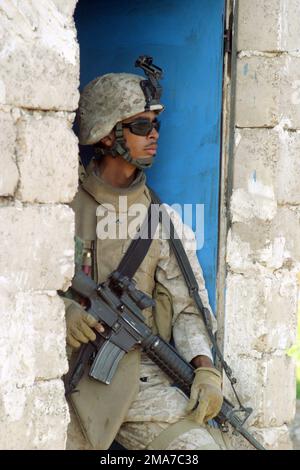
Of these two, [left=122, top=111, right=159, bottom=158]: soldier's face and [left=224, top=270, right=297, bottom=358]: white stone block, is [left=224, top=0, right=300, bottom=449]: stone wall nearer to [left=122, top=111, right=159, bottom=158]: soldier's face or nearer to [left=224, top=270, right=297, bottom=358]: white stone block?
[left=224, top=270, right=297, bottom=358]: white stone block

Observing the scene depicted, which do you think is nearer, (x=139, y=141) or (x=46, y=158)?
(x=46, y=158)

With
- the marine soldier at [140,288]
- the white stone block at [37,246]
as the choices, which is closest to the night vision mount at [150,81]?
the marine soldier at [140,288]

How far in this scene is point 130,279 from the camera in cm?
529

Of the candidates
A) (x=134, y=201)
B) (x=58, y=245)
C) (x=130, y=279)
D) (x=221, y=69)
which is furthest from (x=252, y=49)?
(x=58, y=245)

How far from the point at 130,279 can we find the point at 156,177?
88 centimetres

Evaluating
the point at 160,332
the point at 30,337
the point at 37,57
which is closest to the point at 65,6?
the point at 37,57

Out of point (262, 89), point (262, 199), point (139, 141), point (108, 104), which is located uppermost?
point (262, 89)

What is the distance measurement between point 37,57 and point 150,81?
1.14m

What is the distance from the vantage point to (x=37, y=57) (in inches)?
171

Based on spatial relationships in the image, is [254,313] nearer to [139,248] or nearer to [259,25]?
[139,248]

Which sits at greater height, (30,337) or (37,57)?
(37,57)

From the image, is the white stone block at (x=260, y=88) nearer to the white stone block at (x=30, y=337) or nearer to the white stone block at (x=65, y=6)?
the white stone block at (x=65, y=6)

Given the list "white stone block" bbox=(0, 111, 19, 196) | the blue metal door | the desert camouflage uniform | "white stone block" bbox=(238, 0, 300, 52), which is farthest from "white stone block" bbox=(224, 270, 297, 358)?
"white stone block" bbox=(0, 111, 19, 196)
